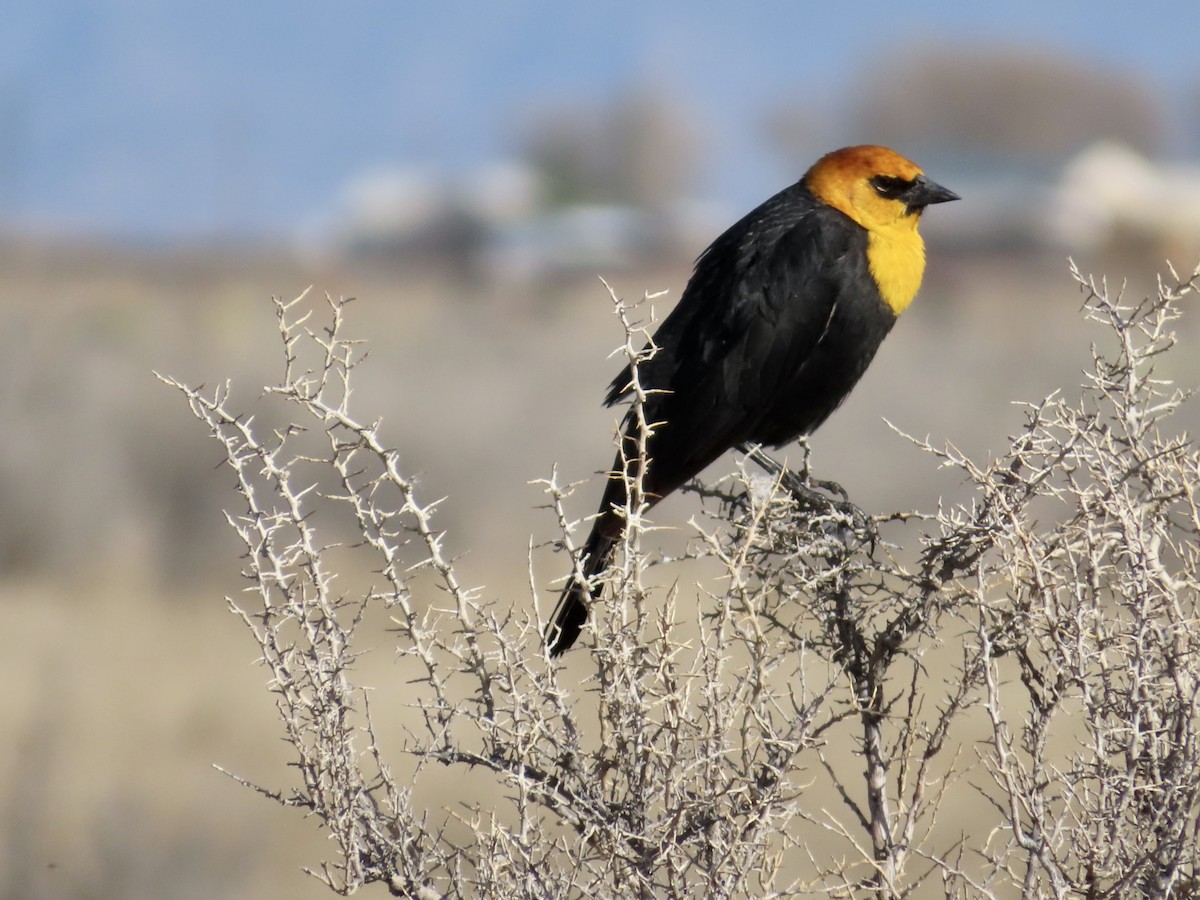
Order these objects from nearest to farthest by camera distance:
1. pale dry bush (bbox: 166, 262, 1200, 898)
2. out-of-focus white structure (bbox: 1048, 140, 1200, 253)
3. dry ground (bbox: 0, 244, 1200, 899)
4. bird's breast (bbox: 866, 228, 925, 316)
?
pale dry bush (bbox: 166, 262, 1200, 898) < bird's breast (bbox: 866, 228, 925, 316) < dry ground (bbox: 0, 244, 1200, 899) < out-of-focus white structure (bbox: 1048, 140, 1200, 253)

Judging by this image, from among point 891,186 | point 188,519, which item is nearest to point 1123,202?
point 188,519

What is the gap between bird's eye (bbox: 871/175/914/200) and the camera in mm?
4523

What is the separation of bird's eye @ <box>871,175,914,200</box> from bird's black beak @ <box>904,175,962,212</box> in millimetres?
16

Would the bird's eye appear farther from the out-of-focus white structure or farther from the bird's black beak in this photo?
the out-of-focus white structure

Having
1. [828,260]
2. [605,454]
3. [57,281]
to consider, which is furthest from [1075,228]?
[828,260]

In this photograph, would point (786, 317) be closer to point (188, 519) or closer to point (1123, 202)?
point (188, 519)

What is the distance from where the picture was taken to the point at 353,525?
11.8m

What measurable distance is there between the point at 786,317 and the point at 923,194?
0.61 m

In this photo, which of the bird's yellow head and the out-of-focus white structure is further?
the out-of-focus white structure

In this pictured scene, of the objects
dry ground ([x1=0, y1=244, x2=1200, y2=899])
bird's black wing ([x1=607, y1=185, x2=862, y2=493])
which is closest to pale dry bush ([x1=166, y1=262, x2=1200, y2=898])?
bird's black wing ([x1=607, y1=185, x2=862, y2=493])

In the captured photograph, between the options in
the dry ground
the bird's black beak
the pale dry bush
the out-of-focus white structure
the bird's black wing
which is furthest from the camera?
the out-of-focus white structure

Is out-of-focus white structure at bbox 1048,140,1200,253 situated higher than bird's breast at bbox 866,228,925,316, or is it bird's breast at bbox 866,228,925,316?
out-of-focus white structure at bbox 1048,140,1200,253

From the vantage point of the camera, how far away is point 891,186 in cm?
454

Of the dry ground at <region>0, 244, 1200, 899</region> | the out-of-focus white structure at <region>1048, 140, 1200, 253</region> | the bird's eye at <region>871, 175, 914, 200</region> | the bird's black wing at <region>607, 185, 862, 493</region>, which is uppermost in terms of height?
the out-of-focus white structure at <region>1048, 140, 1200, 253</region>
